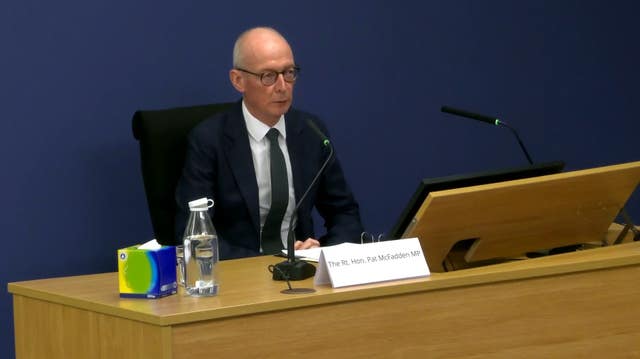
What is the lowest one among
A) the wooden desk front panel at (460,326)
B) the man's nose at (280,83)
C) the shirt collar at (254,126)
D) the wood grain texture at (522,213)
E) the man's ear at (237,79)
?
the wooden desk front panel at (460,326)

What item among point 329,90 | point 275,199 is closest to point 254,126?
point 275,199

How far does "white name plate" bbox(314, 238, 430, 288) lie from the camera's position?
8.50 feet

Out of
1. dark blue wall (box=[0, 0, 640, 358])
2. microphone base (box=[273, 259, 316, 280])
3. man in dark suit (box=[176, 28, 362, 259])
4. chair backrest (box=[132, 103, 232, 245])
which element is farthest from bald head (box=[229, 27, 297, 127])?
microphone base (box=[273, 259, 316, 280])

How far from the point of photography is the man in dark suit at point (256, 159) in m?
3.63

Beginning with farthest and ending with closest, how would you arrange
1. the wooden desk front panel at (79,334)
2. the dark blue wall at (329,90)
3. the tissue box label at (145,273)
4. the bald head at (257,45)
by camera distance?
the dark blue wall at (329,90), the bald head at (257,45), the tissue box label at (145,273), the wooden desk front panel at (79,334)

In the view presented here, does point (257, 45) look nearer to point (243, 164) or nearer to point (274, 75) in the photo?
point (274, 75)

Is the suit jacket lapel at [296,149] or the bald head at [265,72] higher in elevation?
the bald head at [265,72]

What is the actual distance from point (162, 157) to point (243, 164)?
268mm

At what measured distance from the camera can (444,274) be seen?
2.66 m

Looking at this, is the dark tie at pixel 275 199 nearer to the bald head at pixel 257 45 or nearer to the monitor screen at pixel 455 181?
the bald head at pixel 257 45

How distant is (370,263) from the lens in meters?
2.62

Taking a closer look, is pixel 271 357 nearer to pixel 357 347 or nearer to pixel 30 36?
pixel 357 347

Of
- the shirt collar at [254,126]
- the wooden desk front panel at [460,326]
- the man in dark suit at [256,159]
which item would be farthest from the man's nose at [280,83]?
the wooden desk front panel at [460,326]

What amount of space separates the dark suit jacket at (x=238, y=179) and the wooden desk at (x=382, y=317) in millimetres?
821
